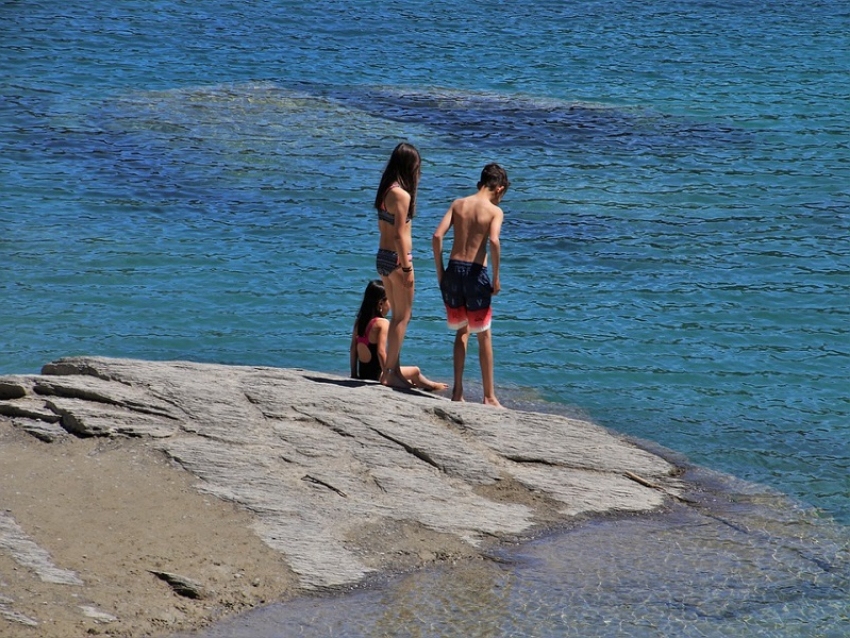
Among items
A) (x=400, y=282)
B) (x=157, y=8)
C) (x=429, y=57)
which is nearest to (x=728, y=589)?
(x=400, y=282)

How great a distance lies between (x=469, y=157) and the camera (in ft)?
61.7

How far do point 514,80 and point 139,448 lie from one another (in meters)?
17.1

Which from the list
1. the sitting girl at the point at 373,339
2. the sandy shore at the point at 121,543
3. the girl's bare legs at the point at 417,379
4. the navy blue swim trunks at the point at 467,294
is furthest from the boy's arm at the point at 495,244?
the sandy shore at the point at 121,543

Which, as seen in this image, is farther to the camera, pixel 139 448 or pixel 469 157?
pixel 469 157

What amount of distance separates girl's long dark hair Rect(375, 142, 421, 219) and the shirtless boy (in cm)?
35

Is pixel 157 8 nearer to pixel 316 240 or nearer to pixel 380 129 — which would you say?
pixel 380 129

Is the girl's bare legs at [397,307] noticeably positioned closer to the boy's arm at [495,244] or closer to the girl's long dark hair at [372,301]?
the girl's long dark hair at [372,301]

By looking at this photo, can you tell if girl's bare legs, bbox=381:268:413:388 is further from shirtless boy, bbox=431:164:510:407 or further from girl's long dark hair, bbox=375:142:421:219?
girl's long dark hair, bbox=375:142:421:219

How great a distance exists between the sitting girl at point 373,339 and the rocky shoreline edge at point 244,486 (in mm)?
445

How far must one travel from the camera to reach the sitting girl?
31.5 feet

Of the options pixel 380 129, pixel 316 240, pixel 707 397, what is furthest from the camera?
pixel 380 129

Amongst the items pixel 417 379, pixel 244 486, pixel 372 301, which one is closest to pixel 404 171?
pixel 372 301

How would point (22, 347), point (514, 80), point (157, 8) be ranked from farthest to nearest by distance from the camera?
point (157, 8) < point (514, 80) < point (22, 347)

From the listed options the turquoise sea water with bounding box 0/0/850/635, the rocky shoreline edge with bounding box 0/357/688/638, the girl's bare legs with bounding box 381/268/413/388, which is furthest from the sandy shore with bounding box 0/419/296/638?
the girl's bare legs with bounding box 381/268/413/388
